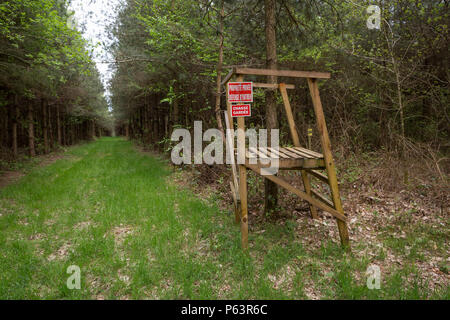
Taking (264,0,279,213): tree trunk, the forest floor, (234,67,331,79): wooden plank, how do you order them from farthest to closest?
(264,0,279,213): tree trunk, (234,67,331,79): wooden plank, the forest floor

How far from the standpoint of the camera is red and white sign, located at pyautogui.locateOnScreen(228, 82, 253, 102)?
3.73 meters

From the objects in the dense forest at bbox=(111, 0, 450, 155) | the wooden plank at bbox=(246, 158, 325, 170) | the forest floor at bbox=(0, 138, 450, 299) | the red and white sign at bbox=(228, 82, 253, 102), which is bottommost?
the forest floor at bbox=(0, 138, 450, 299)

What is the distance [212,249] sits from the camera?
3906 millimetres

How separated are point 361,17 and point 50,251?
10.2 metres

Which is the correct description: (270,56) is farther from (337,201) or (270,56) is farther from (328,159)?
(337,201)

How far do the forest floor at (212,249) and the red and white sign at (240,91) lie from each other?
2.23 m

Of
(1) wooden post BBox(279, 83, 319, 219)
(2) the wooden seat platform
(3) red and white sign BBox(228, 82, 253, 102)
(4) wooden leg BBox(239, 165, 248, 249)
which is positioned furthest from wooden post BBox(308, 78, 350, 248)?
(4) wooden leg BBox(239, 165, 248, 249)

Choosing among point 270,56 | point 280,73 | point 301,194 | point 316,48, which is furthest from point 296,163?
point 316,48

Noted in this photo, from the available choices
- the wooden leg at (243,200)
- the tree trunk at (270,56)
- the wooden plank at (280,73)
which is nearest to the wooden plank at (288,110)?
the tree trunk at (270,56)

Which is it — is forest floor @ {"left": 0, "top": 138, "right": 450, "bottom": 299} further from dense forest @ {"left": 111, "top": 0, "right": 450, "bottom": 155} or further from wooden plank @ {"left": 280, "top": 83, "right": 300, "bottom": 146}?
dense forest @ {"left": 111, "top": 0, "right": 450, "bottom": 155}

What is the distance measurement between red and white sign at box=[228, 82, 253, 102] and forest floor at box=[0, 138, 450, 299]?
2.23 metres

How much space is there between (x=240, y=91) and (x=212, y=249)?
96.2 inches
